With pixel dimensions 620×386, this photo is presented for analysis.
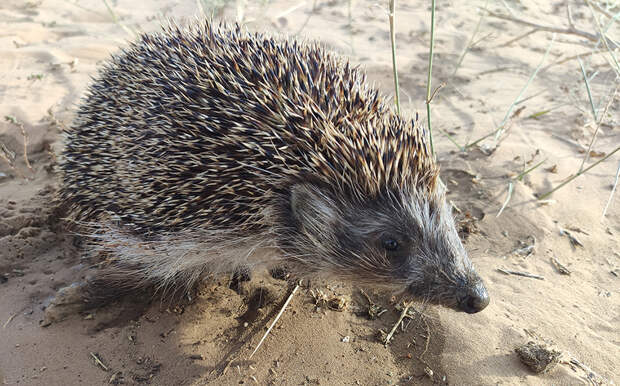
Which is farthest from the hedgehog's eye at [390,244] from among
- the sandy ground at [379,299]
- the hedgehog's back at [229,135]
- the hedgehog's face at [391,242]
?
the sandy ground at [379,299]

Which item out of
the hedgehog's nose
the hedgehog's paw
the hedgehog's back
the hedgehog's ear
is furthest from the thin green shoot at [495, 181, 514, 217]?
the hedgehog's paw

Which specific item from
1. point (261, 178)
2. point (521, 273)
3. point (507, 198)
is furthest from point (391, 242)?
point (507, 198)

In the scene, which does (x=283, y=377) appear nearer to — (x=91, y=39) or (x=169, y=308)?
(x=169, y=308)

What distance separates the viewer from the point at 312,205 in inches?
130

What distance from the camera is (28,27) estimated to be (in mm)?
9195

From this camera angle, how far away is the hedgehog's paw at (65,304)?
3.72 metres

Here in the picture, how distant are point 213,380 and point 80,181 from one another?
2129mm

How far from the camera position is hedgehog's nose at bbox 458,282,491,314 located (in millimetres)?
2908

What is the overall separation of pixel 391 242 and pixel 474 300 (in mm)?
654

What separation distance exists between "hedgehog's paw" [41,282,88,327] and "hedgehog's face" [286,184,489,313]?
1.92 m

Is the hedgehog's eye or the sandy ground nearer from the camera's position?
the hedgehog's eye

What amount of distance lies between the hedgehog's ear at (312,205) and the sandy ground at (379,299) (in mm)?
1024

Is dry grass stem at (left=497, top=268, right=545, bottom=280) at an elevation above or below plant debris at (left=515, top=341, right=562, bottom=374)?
above

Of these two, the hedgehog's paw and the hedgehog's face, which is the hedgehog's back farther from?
the hedgehog's paw
